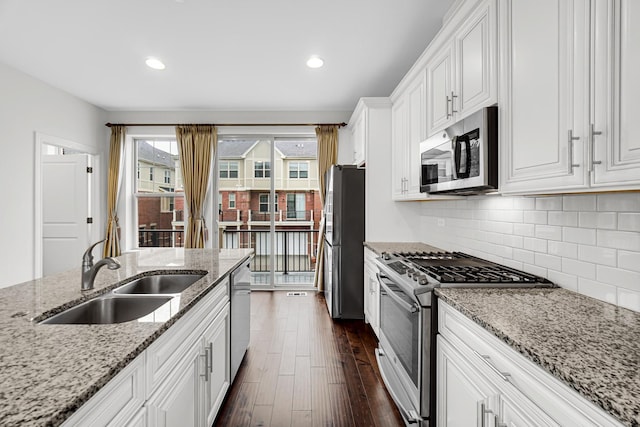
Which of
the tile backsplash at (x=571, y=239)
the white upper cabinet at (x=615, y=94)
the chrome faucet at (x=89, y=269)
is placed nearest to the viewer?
the white upper cabinet at (x=615, y=94)

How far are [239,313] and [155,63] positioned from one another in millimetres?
2584

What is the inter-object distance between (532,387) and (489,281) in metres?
0.73

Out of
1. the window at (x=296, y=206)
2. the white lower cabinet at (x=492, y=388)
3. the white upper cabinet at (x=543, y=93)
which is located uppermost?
the white upper cabinet at (x=543, y=93)

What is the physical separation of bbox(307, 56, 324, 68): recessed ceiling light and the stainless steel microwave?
152cm

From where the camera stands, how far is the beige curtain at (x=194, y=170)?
486 centimetres

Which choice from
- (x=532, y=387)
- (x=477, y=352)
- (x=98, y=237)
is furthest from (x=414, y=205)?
(x=98, y=237)

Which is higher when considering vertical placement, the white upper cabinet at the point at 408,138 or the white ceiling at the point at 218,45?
the white ceiling at the point at 218,45

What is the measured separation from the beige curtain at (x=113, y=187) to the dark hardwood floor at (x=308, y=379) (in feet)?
8.47

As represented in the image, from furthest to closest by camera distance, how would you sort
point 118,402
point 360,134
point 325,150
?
point 325,150 < point 360,134 < point 118,402

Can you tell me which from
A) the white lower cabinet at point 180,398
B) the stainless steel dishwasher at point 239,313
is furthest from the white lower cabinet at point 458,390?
the stainless steel dishwasher at point 239,313

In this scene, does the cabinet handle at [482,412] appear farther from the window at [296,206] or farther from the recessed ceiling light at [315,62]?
the window at [296,206]

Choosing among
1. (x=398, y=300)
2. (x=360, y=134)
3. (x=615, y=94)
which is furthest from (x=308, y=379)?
(x=360, y=134)

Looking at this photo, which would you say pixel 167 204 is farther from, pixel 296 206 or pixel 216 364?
pixel 216 364

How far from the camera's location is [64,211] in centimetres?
467
